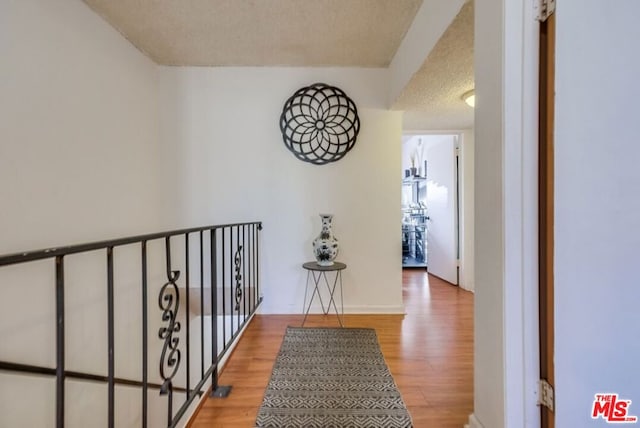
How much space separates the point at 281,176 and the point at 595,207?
2.15m

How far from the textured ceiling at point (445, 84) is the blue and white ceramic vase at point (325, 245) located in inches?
47.0

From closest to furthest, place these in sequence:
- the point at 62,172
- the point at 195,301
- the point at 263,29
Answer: the point at 62,172
the point at 263,29
the point at 195,301

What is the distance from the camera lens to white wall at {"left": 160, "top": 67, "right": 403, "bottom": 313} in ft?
8.68

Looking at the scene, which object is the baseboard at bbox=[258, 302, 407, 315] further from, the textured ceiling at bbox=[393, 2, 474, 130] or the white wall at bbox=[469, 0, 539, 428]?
the textured ceiling at bbox=[393, 2, 474, 130]

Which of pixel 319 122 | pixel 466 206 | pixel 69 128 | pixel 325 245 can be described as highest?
pixel 319 122

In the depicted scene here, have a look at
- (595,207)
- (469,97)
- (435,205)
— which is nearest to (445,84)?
(469,97)

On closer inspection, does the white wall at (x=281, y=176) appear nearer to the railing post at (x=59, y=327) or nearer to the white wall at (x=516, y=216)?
the white wall at (x=516, y=216)

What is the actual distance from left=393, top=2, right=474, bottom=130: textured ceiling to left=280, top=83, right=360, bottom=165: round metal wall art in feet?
1.46

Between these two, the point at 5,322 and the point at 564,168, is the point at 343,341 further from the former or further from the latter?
the point at 5,322

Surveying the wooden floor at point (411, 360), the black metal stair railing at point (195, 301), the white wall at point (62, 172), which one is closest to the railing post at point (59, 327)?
the black metal stair railing at point (195, 301)

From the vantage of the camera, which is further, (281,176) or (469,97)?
(281,176)

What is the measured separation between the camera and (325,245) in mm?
2402

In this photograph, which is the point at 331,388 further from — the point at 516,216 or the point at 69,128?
the point at 69,128

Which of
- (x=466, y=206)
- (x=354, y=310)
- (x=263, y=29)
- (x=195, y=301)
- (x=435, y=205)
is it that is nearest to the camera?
(x=263, y=29)
